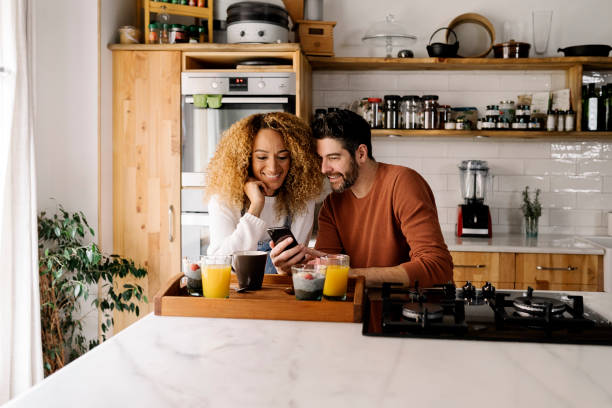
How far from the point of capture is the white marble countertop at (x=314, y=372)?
105cm

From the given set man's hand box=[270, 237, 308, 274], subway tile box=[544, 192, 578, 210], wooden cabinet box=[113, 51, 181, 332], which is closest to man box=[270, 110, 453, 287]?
man's hand box=[270, 237, 308, 274]

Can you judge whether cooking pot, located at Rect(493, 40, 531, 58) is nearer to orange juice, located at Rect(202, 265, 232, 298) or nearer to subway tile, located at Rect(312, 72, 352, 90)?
subway tile, located at Rect(312, 72, 352, 90)

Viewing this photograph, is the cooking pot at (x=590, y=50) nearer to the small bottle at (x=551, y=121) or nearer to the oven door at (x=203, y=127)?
the small bottle at (x=551, y=121)

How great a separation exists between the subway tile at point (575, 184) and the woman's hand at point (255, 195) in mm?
2571

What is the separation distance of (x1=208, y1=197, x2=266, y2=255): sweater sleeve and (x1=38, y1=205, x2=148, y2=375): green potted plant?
99 cm

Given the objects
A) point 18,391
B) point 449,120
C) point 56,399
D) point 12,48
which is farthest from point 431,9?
point 56,399

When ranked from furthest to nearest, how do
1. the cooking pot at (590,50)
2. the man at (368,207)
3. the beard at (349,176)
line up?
1. the cooking pot at (590,50)
2. the beard at (349,176)
3. the man at (368,207)

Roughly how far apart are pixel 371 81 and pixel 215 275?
291 centimetres

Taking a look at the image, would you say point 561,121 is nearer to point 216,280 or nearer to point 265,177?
point 265,177

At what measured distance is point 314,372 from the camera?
1.17 m

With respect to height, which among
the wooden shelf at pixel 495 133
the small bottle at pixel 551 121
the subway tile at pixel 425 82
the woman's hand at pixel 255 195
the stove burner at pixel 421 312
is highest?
the subway tile at pixel 425 82

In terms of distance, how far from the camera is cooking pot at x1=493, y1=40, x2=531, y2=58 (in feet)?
12.8

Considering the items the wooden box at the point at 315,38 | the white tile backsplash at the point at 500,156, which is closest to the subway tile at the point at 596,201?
the white tile backsplash at the point at 500,156

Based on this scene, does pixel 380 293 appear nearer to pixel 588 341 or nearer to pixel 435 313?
pixel 435 313
